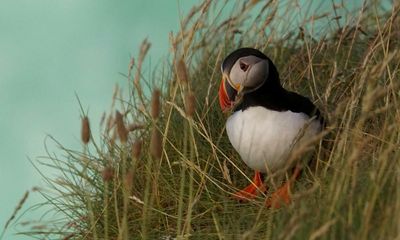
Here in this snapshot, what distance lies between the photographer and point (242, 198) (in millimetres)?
4641

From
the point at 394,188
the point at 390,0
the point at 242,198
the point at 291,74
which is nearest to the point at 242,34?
the point at 291,74

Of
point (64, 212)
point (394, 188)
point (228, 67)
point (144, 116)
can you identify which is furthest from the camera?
point (144, 116)

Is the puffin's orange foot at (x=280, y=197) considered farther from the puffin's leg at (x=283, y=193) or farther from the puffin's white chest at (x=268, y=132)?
the puffin's white chest at (x=268, y=132)

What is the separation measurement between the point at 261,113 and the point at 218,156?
88cm

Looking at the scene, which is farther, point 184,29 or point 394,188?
point 184,29

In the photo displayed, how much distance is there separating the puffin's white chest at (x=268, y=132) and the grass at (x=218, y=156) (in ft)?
0.47

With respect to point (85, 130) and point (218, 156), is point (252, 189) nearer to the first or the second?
point (218, 156)

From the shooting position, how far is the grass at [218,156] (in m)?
3.33

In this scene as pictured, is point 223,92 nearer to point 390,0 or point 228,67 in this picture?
point 228,67

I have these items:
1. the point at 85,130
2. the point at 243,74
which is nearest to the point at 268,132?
the point at 243,74

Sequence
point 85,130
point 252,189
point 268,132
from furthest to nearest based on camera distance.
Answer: point 252,189, point 268,132, point 85,130

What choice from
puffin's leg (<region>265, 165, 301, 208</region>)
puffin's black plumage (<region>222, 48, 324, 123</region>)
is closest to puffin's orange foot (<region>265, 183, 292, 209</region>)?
puffin's leg (<region>265, 165, 301, 208</region>)

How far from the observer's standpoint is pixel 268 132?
446 centimetres

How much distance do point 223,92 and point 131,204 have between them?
2.71 feet
